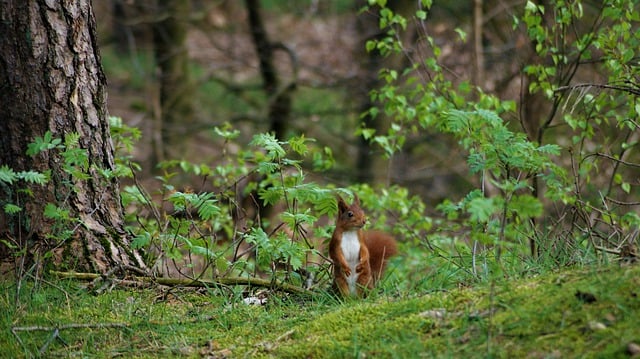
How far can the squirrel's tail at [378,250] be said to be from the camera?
4.33m

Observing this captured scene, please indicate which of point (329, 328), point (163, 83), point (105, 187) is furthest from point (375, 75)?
point (329, 328)

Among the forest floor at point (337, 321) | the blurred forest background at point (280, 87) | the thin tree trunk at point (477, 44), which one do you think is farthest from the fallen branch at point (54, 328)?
the blurred forest background at point (280, 87)

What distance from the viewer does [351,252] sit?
414 cm

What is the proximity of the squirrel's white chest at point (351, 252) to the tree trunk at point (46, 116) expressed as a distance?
50.6 inches

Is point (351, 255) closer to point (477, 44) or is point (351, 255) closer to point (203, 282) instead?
point (203, 282)

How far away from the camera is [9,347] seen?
3.47 m

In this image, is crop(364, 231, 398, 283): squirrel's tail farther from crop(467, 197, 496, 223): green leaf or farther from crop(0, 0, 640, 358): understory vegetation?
crop(467, 197, 496, 223): green leaf

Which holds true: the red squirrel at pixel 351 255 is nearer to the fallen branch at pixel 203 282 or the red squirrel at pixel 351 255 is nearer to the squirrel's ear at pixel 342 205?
the squirrel's ear at pixel 342 205

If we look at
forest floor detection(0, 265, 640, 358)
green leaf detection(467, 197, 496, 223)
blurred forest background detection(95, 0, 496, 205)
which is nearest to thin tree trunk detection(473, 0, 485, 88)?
blurred forest background detection(95, 0, 496, 205)

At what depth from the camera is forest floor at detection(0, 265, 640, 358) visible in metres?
2.85

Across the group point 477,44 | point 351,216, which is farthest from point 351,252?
point 477,44

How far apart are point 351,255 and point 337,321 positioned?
0.74m

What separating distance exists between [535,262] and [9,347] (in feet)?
7.89

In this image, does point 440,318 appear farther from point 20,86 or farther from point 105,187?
point 20,86
